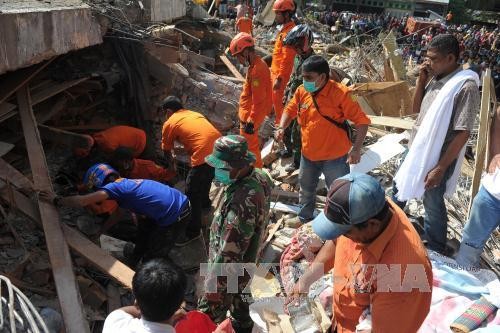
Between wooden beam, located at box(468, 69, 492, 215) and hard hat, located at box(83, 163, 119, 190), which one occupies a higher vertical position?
wooden beam, located at box(468, 69, 492, 215)

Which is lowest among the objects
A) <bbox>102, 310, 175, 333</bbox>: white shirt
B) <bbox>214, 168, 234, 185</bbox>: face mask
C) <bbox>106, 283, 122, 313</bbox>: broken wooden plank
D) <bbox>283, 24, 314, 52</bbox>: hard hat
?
<bbox>106, 283, 122, 313</bbox>: broken wooden plank

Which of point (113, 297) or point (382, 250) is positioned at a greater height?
point (382, 250)

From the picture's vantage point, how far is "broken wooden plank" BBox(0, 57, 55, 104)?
404 centimetres

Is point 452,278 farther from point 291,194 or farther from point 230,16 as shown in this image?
point 230,16

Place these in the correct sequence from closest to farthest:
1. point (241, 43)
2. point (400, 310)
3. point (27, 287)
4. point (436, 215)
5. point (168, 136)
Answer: point (400, 310) < point (27, 287) < point (436, 215) < point (168, 136) < point (241, 43)

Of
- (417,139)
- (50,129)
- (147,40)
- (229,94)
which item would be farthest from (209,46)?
(417,139)

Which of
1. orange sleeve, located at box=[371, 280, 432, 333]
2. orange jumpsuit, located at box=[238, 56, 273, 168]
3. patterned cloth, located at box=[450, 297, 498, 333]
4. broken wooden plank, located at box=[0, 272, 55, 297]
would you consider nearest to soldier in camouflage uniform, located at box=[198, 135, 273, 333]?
orange sleeve, located at box=[371, 280, 432, 333]

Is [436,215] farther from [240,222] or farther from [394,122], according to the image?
[394,122]

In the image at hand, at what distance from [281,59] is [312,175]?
7.75 feet

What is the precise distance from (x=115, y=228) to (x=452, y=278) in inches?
140

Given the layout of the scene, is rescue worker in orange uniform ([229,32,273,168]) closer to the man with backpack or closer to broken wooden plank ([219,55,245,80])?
the man with backpack

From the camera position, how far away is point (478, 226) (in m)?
3.56

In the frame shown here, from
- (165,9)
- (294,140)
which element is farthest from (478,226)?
(165,9)

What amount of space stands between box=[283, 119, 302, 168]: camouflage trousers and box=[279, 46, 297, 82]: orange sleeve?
2.71 feet
